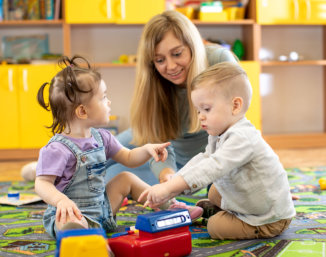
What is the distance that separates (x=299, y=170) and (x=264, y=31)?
156cm

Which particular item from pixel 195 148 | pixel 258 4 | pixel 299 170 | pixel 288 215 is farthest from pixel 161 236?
pixel 258 4

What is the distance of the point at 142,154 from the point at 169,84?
0.51 metres

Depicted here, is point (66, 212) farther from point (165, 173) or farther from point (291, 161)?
point (291, 161)

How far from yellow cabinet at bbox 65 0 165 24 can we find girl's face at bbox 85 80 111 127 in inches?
77.3

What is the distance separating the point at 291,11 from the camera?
3273 mm

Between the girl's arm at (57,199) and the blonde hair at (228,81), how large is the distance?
1.39ft

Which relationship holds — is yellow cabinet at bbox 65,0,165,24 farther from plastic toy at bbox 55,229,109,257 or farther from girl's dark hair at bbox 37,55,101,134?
plastic toy at bbox 55,229,109,257

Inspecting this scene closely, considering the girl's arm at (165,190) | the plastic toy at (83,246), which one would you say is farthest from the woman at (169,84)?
the plastic toy at (83,246)

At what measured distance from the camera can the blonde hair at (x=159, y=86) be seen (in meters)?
1.64

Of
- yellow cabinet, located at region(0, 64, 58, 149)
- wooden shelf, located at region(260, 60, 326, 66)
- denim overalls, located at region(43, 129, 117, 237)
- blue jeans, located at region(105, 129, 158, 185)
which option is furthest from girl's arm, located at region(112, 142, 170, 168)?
wooden shelf, located at region(260, 60, 326, 66)

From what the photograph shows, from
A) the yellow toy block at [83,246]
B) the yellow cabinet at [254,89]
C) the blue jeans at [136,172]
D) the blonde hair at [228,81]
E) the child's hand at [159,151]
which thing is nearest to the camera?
the yellow toy block at [83,246]

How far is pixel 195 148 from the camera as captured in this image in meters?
1.87

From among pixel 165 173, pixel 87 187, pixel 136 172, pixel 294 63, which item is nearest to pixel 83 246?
pixel 87 187

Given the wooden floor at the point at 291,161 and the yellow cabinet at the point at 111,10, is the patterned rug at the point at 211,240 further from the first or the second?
the yellow cabinet at the point at 111,10
